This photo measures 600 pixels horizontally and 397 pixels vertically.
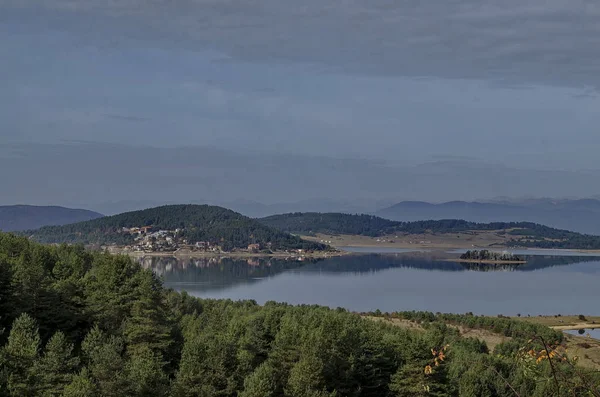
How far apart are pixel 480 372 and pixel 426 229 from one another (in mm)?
125549

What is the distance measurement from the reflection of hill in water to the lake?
0.10m

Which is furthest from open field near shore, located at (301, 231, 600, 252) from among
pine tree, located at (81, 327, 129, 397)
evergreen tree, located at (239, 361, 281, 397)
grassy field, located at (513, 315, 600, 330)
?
evergreen tree, located at (239, 361, 281, 397)

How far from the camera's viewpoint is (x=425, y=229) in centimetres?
13962

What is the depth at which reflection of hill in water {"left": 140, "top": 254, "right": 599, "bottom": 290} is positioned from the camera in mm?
59281

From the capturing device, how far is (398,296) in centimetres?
4834

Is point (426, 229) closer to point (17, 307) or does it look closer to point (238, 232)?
point (238, 232)

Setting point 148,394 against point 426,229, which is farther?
point 426,229

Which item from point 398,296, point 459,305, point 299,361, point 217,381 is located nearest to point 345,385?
point 299,361

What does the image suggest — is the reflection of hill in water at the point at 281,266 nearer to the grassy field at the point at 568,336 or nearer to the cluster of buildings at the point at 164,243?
the cluster of buildings at the point at 164,243

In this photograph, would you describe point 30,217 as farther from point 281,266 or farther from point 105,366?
point 105,366

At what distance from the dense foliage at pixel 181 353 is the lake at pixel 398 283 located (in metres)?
25.0

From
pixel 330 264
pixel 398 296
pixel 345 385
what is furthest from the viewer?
pixel 330 264

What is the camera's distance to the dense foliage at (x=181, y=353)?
1220cm

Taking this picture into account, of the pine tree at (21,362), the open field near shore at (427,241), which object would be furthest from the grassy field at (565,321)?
the open field near shore at (427,241)
